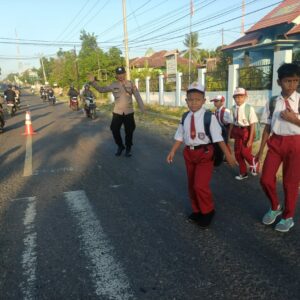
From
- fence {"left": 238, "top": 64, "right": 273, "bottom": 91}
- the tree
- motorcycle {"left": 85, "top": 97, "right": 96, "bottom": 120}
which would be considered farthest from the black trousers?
the tree

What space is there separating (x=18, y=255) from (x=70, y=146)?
6278mm

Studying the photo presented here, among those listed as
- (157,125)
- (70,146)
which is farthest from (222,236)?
(157,125)

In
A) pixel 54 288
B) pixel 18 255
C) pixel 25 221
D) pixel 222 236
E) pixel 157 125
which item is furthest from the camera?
pixel 157 125

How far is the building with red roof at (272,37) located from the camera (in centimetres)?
1962

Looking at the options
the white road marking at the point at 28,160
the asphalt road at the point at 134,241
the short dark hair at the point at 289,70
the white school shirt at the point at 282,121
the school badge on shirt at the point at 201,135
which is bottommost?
the white road marking at the point at 28,160

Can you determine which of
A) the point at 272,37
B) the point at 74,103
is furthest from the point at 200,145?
the point at 272,37

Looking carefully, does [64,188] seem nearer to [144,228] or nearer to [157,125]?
[144,228]

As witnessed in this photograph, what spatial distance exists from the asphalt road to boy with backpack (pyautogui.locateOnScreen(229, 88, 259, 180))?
0.33 m

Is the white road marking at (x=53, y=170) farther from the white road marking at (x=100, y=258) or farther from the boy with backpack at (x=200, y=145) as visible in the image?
the boy with backpack at (x=200, y=145)

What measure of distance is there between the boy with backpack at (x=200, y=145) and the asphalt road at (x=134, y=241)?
0.31m

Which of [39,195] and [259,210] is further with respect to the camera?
[39,195]

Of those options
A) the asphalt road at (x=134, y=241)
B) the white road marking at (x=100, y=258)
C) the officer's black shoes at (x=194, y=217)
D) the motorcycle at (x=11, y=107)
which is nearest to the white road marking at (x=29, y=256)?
the asphalt road at (x=134, y=241)

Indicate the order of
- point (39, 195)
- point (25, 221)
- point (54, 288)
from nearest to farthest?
point (54, 288) → point (25, 221) → point (39, 195)

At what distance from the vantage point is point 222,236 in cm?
367
